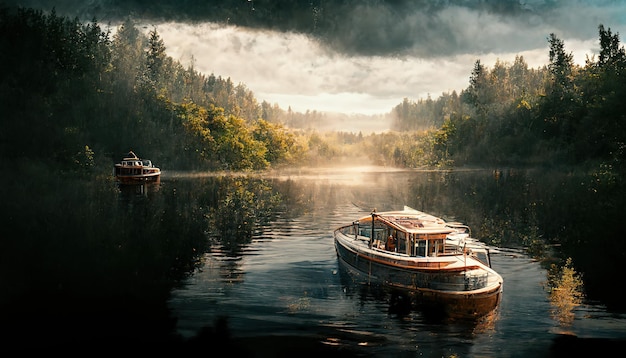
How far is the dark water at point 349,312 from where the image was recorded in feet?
79.8

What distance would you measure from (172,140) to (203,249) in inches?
5215

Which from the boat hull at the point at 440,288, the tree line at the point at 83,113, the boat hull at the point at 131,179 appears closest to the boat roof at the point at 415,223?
the boat hull at the point at 440,288

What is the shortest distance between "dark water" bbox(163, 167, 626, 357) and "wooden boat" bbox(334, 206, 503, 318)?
1130 mm

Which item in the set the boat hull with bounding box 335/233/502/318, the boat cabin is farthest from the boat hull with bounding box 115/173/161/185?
the boat hull with bounding box 335/233/502/318

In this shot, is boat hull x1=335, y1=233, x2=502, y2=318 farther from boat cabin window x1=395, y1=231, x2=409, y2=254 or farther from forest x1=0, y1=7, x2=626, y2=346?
forest x1=0, y1=7, x2=626, y2=346

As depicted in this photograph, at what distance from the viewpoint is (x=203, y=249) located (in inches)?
1772

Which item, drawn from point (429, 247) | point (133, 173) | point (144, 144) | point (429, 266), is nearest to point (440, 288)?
point (429, 266)

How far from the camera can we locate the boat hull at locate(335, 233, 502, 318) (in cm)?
2944

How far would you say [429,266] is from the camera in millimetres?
31641

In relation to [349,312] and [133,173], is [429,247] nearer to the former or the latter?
[349,312]

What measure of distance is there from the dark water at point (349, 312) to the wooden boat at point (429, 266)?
113 centimetres

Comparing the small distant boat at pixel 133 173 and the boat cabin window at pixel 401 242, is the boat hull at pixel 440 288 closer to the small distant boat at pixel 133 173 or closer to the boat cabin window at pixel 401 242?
the boat cabin window at pixel 401 242

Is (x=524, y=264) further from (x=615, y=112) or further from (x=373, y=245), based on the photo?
(x=615, y=112)

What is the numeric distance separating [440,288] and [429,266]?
140 centimetres
